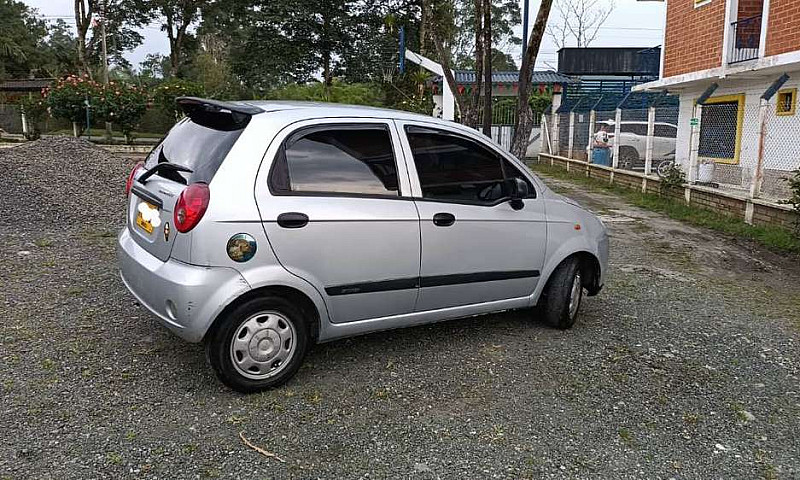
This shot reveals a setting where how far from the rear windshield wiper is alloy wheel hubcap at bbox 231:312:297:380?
890mm

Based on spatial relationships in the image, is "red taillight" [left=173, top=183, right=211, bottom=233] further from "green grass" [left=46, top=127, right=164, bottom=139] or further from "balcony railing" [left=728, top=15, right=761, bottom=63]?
"green grass" [left=46, top=127, right=164, bottom=139]

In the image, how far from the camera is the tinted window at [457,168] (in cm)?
435

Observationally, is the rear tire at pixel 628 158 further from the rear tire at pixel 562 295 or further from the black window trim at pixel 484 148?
the black window trim at pixel 484 148

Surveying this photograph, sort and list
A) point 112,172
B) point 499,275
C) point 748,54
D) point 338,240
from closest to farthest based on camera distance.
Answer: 1. point 338,240
2. point 499,275
3. point 112,172
4. point 748,54

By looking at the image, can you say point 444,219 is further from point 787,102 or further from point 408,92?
point 408,92

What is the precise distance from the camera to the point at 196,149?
3.94 meters

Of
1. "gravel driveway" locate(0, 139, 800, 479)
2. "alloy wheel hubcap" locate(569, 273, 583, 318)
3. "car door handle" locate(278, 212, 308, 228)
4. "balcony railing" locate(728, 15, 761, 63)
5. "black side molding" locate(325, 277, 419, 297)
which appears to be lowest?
"gravel driveway" locate(0, 139, 800, 479)

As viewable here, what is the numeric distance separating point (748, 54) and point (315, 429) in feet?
42.7

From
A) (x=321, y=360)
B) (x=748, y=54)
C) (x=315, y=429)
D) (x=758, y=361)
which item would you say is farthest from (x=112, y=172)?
(x=748, y=54)

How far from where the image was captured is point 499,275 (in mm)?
4699

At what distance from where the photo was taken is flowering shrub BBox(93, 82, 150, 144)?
20.9 m

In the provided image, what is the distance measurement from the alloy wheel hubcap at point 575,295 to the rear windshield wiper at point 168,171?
9.63 feet

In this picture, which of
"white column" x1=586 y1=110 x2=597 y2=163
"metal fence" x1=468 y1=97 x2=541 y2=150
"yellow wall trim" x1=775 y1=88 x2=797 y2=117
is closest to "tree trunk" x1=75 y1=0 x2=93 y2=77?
"metal fence" x1=468 y1=97 x2=541 y2=150

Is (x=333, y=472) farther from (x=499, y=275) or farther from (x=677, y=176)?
(x=677, y=176)
